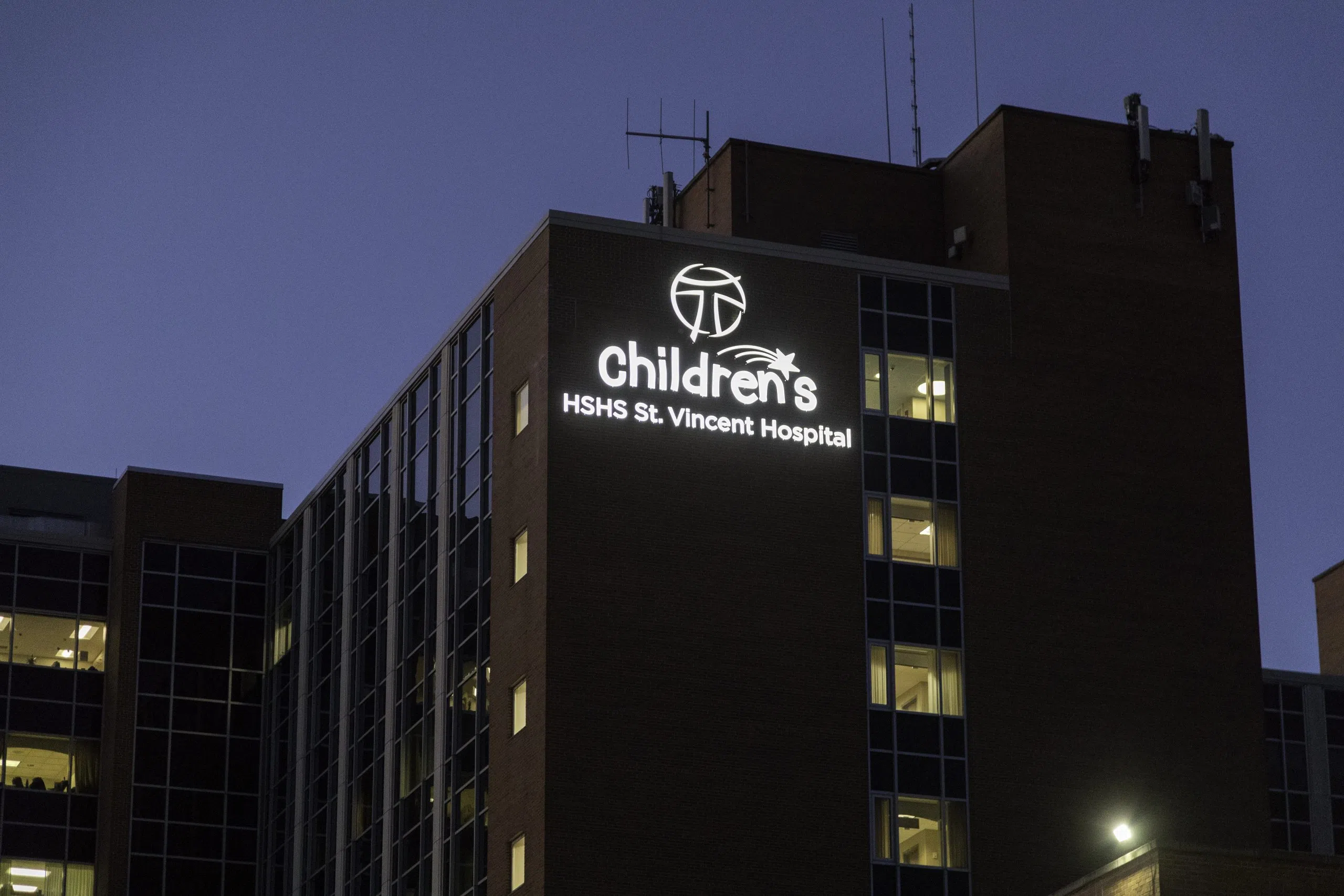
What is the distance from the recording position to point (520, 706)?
68.8 m

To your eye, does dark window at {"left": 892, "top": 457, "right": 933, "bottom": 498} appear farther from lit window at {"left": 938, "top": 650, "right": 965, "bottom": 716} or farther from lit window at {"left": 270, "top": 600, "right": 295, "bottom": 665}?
lit window at {"left": 270, "top": 600, "right": 295, "bottom": 665}

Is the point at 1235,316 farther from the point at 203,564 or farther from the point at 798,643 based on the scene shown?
the point at 203,564

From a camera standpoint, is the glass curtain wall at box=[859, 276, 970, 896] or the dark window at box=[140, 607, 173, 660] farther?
the dark window at box=[140, 607, 173, 660]

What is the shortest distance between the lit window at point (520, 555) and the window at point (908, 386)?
462 inches

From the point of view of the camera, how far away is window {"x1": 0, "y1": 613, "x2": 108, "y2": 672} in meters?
93.8

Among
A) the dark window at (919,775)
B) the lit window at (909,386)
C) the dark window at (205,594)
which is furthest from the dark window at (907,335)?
the dark window at (205,594)

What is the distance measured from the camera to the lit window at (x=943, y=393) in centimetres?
7388

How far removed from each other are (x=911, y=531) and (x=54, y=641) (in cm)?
3860

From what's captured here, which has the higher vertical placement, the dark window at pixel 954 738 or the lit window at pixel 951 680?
the lit window at pixel 951 680

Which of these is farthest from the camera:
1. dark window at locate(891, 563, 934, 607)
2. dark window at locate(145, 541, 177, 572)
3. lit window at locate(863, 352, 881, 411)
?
dark window at locate(145, 541, 177, 572)

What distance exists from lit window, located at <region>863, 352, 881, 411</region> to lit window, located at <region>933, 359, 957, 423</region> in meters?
1.79

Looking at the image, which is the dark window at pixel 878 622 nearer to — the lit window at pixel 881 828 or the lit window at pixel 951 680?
the lit window at pixel 951 680

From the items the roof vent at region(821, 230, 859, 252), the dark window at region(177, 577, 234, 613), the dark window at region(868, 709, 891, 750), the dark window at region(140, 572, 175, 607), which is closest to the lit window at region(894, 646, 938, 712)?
the dark window at region(868, 709, 891, 750)

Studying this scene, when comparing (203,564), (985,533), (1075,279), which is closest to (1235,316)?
(1075,279)
